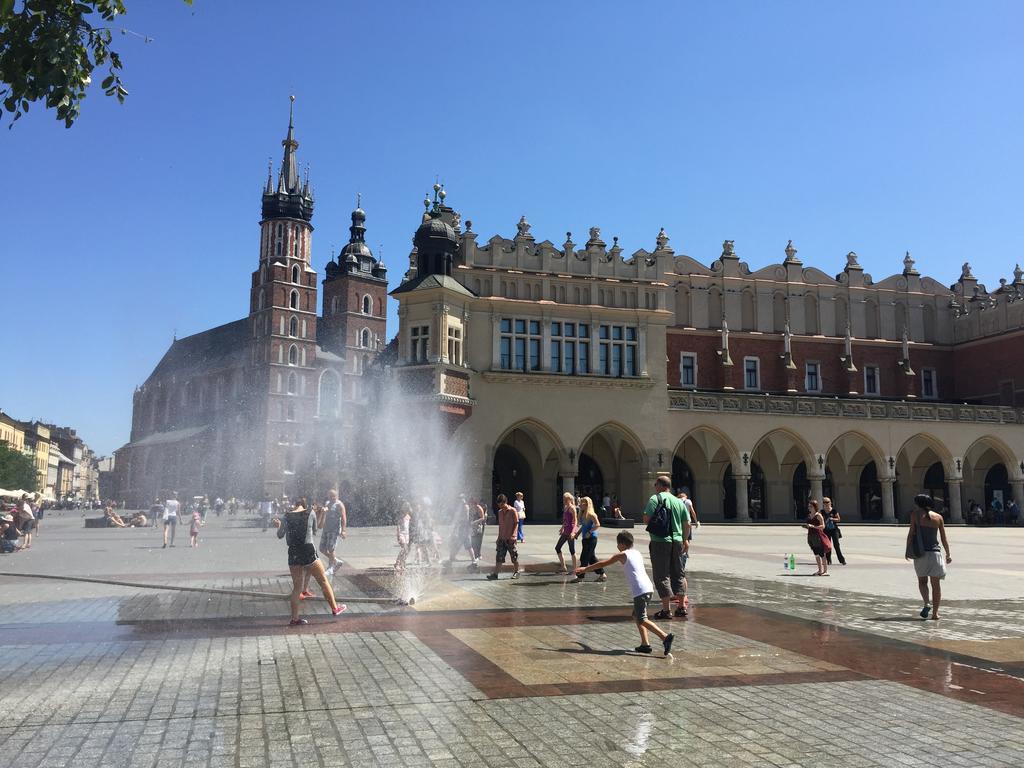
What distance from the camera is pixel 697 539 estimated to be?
92.7 ft

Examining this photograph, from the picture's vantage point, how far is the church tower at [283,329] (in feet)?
300

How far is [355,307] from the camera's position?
10188cm

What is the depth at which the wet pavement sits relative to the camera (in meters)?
5.30

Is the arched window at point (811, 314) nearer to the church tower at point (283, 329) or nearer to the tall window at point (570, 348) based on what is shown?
the tall window at point (570, 348)

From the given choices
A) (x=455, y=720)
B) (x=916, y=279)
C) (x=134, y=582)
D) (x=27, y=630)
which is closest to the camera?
(x=455, y=720)

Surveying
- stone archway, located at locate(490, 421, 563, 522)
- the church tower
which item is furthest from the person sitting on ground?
the church tower

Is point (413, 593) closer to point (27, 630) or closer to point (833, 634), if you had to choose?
point (27, 630)

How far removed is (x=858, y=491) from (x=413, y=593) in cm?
3912

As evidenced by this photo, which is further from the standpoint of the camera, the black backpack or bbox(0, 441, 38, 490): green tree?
bbox(0, 441, 38, 490): green tree

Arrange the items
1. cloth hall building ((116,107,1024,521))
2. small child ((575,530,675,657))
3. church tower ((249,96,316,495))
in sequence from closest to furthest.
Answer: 1. small child ((575,530,675,657))
2. cloth hall building ((116,107,1024,521))
3. church tower ((249,96,316,495))

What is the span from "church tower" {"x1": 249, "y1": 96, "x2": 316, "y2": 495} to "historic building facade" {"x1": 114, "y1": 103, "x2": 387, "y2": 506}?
0.39 ft

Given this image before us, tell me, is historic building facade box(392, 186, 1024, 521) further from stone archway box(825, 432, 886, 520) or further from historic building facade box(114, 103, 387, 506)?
historic building facade box(114, 103, 387, 506)

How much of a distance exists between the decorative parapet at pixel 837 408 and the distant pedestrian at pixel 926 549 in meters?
28.7

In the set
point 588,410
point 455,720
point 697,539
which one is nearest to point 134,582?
point 455,720
